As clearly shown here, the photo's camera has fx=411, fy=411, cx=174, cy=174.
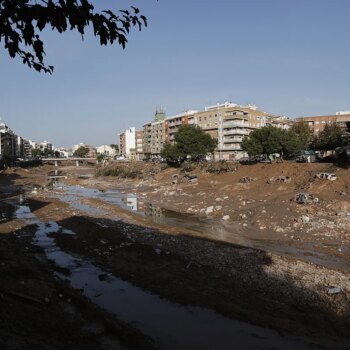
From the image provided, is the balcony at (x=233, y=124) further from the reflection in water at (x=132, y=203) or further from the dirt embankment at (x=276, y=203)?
the reflection in water at (x=132, y=203)

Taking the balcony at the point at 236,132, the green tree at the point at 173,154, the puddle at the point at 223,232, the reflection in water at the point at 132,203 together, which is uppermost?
the balcony at the point at 236,132

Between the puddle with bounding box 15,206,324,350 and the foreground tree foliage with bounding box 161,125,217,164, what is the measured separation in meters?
74.2

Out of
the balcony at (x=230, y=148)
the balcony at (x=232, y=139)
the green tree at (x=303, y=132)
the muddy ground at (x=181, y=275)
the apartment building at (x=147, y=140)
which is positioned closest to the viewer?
the muddy ground at (x=181, y=275)

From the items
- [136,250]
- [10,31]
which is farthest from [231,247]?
[10,31]

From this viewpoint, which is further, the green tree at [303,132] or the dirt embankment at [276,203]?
the green tree at [303,132]

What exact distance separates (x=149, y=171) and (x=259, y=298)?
271ft

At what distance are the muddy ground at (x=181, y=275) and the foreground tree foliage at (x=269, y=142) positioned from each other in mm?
32930

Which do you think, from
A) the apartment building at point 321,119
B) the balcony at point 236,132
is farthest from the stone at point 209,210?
the apartment building at point 321,119

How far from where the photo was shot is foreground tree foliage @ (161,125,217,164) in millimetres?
93188

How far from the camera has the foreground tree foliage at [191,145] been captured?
306 ft

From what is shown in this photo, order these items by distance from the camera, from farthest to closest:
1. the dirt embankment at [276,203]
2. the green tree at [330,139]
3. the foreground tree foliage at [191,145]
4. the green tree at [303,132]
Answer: the green tree at [303,132], the foreground tree foliage at [191,145], the green tree at [330,139], the dirt embankment at [276,203]

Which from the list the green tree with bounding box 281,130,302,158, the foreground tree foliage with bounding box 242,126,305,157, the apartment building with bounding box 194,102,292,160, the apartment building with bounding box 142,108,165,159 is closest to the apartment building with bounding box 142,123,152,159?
the apartment building with bounding box 142,108,165,159

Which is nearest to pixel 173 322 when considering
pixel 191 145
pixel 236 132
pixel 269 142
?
pixel 269 142

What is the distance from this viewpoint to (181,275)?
64.1 ft
